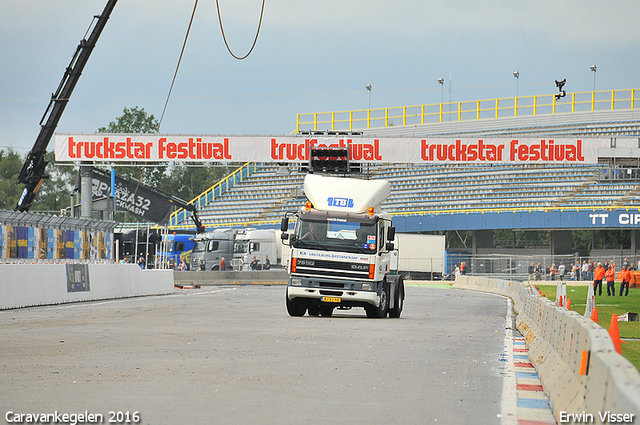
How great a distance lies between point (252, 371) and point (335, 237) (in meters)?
10.2

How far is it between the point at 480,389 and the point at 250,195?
198ft

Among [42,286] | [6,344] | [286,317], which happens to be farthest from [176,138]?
[6,344]

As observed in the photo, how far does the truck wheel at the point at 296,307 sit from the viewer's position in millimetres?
20406

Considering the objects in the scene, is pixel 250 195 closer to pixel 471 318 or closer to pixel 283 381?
pixel 471 318

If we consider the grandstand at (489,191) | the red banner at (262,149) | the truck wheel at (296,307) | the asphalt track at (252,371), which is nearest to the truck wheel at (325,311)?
the truck wheel at (296,307)

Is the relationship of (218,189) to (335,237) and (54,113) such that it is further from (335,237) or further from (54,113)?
(335,237)

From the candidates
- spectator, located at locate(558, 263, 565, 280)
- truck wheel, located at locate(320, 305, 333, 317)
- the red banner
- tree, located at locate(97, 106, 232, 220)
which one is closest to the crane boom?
the red banner

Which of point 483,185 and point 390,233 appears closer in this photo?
point 390,233

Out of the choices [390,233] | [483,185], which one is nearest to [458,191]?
[483,185]

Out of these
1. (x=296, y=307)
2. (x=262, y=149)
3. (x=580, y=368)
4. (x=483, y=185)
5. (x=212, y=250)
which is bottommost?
(x=212, y=250)

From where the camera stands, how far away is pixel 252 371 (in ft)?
31.0

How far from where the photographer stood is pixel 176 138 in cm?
3672

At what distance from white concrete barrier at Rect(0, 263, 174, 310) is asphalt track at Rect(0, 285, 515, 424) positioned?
13.9 ft

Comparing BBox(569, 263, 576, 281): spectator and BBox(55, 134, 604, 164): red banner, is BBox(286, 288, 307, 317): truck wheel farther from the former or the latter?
BBox(569, 263, 576, 281): spectator
